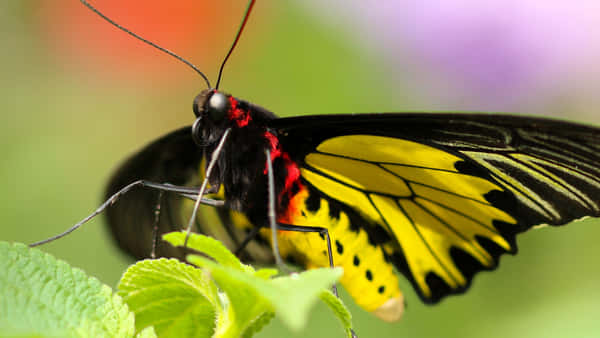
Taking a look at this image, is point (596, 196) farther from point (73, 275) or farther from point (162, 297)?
point (73, 275)

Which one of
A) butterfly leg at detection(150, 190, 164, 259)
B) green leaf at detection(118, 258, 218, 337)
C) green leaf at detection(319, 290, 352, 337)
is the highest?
green leaf at detection(319, 290, 352, 337)

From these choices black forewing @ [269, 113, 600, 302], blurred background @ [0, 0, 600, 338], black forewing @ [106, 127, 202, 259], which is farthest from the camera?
blurred background @ [0, 0, 600, 338]

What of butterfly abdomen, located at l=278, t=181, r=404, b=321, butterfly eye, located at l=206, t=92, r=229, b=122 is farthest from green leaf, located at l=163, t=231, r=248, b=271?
butterfly abdomen, located at l=278, t=181, r=404, b=321

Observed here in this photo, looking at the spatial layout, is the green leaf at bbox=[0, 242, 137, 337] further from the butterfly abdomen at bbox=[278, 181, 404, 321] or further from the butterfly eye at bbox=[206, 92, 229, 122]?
the butterfly abdomen at bbox=[278, 181, 404, 321]

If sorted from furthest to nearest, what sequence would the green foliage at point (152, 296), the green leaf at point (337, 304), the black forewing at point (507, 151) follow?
the black forewing at point (507, 151) → the green leaf at point (337, 304) → the green foliage at point (152, 296)

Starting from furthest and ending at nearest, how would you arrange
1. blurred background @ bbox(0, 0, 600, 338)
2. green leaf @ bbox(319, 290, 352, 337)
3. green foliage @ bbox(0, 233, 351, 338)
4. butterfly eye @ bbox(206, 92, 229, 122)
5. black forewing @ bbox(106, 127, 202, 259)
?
1. blurred background @ bbox(0, 0, 600, 338)
2. black forewing @ bbox(106, 127, 202, 259)
3. butterfly eye @ bbox(206, 92, 229, 122)
4. green leaf @ bbox(319, 290, 352, 337)
5. green foliage @ bbox(0, 233, 351, 338)

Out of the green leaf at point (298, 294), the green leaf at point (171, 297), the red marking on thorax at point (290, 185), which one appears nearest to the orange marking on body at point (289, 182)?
the red marking on thorax at point (290, 185)

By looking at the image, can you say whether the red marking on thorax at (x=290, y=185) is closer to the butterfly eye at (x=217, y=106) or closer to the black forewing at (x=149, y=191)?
the butterfly eye at (x=217, y=106)
